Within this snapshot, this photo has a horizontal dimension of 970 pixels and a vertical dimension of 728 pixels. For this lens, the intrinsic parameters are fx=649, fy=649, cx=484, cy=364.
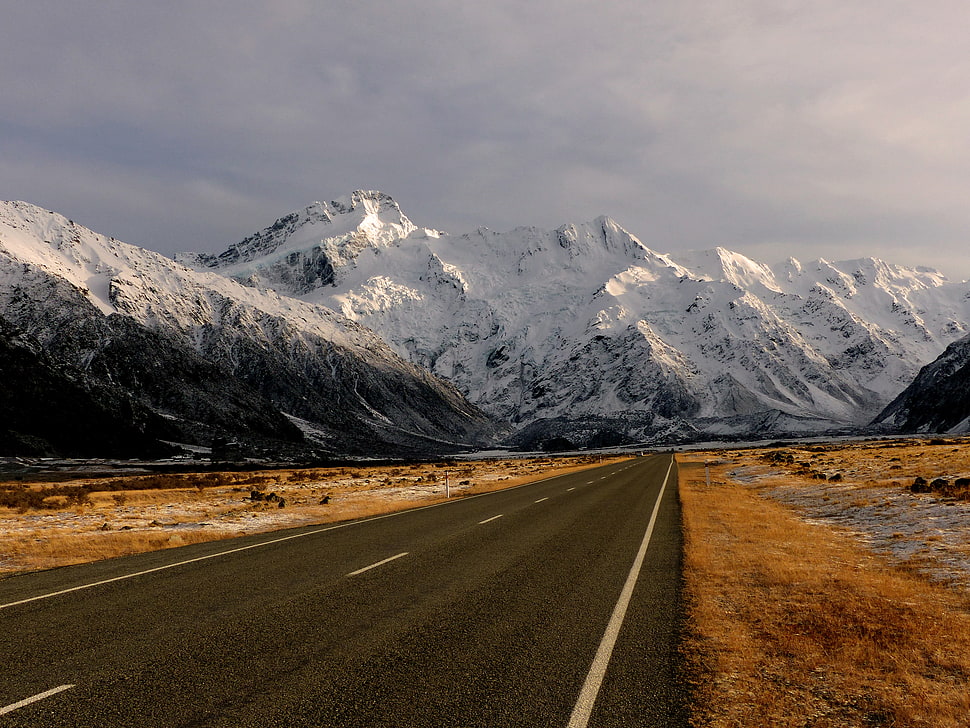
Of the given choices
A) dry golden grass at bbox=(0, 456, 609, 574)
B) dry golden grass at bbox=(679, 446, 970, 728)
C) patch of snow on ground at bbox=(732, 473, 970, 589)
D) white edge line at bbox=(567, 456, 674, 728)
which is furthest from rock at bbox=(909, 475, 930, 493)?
dry golden grass at bbox=(0, 456, 609, 574)

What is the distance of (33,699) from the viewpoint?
6066mm

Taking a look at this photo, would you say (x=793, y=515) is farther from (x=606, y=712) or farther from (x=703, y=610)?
(x=606, y=712)

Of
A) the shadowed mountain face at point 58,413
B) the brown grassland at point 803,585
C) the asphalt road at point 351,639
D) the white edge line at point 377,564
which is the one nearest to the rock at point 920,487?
the brown grassland at point 803,585

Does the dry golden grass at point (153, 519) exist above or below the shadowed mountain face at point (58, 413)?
below

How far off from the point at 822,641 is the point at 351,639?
583cm

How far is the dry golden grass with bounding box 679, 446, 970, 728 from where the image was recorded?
19.7 feet

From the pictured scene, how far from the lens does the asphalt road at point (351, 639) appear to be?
19.5ft

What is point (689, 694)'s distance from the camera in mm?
6379

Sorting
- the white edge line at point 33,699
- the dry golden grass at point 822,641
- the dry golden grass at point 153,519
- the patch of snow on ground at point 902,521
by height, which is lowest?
the dry golden grass at point 153,519

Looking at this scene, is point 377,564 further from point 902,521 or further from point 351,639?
point 902,521

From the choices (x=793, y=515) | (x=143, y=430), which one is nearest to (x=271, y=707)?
(x=793, y=515)

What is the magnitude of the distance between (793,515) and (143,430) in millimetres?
144988

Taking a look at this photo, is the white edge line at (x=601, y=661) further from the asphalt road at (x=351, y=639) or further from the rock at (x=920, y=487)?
the rock at (x=920, y=487)

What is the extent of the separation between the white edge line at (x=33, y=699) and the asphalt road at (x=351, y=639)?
0.08 feet
